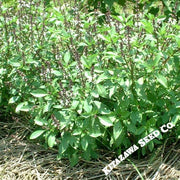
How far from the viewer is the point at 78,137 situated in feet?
7.55

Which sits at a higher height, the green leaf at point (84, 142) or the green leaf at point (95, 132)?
the green leaf at point (95, 132)

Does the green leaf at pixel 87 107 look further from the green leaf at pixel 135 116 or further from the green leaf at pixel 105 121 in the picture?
the green leaf at pixel 135 116

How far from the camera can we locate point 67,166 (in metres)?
2.56

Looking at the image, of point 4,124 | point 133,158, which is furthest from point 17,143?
point 133,158

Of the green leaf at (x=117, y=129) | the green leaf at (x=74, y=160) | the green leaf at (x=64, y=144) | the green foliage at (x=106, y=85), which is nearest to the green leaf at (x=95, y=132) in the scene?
the green foliage at (x=106, y=85)

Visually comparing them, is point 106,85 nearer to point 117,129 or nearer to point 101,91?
point 101,91

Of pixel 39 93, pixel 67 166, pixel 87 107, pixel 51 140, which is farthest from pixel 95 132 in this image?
pixel 67 166

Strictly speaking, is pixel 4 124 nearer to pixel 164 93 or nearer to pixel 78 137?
pixel 78 137

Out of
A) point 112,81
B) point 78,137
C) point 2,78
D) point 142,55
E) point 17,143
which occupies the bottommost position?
point 17,143

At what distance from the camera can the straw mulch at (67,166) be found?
94.3 inches

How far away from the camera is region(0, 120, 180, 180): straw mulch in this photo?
7.86ft

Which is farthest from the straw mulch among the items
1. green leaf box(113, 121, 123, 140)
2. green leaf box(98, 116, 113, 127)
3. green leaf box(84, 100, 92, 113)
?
green leaf box(84, 100, 92, 113)

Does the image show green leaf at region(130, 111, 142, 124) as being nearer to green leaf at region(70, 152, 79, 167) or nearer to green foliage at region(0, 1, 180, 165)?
green foliage at region(0, 1, 180, 165)

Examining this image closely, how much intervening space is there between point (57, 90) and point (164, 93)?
760mm
